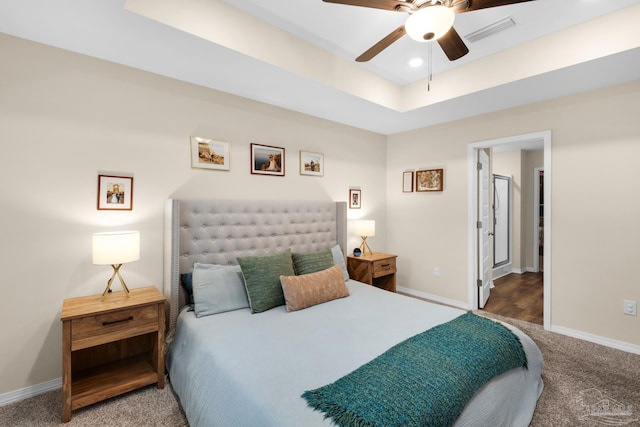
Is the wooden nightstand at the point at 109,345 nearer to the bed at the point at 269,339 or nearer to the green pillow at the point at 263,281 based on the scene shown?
the bed at the point at 269,339

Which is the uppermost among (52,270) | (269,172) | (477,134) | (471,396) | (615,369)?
(477,134)

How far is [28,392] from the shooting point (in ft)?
6.88

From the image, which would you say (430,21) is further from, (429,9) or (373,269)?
(373,269)

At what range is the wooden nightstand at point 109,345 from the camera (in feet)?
6.15

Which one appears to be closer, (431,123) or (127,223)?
(127,223)

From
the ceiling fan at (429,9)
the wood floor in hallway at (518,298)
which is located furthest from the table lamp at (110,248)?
the wood floor in hallway at (518,298)

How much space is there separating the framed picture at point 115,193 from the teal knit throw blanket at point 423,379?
2.09 m

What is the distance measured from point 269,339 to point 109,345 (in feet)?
4.83

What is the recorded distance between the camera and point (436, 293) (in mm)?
4172

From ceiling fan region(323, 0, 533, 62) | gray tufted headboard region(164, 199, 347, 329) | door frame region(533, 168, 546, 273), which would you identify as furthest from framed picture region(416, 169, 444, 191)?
door frame region(533, 168, 546, 273)

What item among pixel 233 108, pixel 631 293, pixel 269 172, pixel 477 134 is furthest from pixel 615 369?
pixel 233 108

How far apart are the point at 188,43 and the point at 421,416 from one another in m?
2.60

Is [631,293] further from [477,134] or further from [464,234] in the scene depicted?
[477,134]

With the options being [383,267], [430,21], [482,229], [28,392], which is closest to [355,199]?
[383,267]
